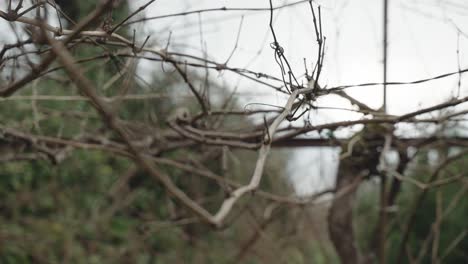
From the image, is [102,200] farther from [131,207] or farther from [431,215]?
[431,215]

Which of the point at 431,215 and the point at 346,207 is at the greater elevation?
the point at 346,207

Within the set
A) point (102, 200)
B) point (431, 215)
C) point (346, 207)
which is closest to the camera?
point (346, 207)

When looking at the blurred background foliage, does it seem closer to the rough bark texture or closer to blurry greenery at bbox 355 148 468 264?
blurry greenery at bbox 355 148 468 264

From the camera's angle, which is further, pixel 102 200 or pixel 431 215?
pixel 102 200

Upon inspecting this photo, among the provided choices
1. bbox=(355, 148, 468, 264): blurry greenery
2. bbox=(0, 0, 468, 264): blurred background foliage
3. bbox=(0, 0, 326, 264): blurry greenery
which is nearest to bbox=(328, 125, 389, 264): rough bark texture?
bbox=(355, 148, 468, 264): blurry greenery

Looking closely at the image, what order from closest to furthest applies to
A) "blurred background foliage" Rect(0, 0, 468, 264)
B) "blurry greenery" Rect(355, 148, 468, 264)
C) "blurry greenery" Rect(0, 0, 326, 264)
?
"blurry greenery" Rect(355, 148, 468, 264)
"blurred background foliage" Rect(0, 0, 468, 264)
"blurry greenery" Rect(0, 0, 326, 264)

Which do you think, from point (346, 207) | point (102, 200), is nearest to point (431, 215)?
point (346, 207)

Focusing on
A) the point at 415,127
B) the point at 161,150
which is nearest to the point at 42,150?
the point at 161,150

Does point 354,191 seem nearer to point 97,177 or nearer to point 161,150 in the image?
point 161,150

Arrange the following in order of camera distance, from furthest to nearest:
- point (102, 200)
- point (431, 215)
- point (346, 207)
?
point (102, 200) < point (431, 215) < point (346, 207)

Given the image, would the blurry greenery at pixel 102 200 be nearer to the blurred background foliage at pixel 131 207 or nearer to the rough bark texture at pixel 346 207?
the blurred background foliage at pixel 131 207

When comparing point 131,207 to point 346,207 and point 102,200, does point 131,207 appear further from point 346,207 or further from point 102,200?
point 346,207

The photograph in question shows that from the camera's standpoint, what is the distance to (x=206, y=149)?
3.87 meters

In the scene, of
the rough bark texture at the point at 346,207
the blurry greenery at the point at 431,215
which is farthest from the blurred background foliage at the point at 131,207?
Answer: the rough bark texture at the point at 346,207
